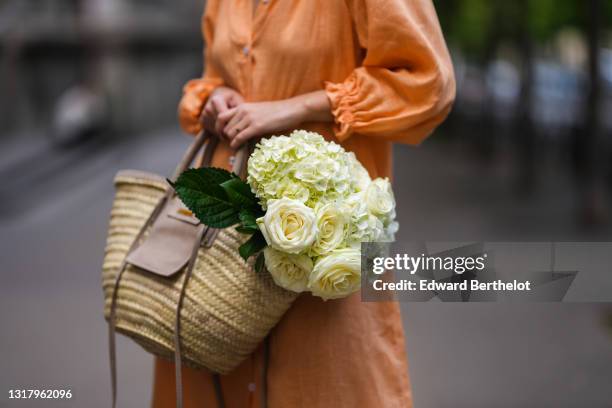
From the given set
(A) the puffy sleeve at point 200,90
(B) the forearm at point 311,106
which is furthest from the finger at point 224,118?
(A) the puffy sleeve at point 200,90

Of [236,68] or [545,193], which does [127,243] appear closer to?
[236,68]

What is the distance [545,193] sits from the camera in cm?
1390

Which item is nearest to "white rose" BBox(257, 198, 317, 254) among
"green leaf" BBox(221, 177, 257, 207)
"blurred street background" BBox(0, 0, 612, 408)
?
"green leaf" BBox(221, 177, 257, 207)

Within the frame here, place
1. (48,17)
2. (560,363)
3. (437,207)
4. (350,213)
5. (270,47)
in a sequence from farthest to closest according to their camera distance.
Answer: (48,17), (437,207), (560,363), (270,47), (350,213)

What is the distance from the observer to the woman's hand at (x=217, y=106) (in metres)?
2.36

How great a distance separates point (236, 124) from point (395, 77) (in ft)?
1.32

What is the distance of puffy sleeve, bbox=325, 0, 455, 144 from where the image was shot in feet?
7.27

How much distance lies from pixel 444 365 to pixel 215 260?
373cm

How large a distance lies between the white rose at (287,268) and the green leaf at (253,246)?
32 mm

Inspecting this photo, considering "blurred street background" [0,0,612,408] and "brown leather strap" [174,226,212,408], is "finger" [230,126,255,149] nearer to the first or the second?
"brown leather strap" [174,226,212,408]

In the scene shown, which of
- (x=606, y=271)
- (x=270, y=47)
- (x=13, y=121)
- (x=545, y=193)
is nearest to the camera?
(x=270, y=47)

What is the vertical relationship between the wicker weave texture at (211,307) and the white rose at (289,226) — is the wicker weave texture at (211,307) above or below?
below


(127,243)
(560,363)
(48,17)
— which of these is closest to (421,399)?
(560,363)

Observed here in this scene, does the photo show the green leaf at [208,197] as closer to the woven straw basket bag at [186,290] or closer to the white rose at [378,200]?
the woven straw basket bag at [186,290]
